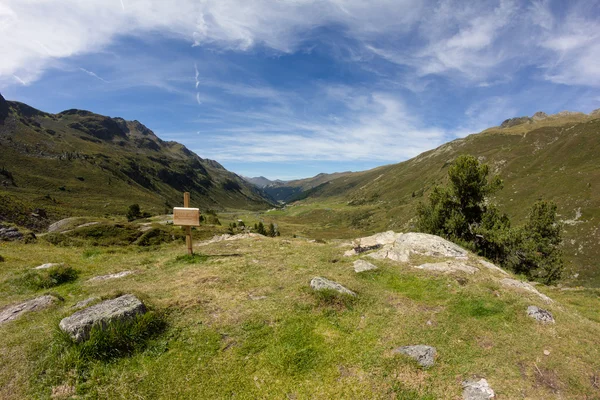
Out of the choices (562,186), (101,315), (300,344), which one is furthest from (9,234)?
(562,186)

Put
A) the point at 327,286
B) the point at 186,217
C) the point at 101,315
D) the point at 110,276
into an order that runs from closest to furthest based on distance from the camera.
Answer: the point at 101,315
the point at 327,286
the point at 110,276
the point at 186,217

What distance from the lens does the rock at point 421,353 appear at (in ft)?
29.4

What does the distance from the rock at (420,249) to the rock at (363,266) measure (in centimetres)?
179

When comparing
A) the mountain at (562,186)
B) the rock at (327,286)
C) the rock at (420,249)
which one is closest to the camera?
the rock at (327,286)

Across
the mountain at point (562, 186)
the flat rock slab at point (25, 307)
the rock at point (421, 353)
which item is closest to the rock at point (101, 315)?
the flat rock slab at point (25, 307)

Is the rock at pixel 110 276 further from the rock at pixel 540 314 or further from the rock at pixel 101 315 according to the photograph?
the rock at pixel 540 314

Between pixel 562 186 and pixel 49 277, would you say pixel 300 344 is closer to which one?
pixel 49 277

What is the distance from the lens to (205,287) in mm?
13750

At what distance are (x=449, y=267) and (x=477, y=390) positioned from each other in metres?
9.50

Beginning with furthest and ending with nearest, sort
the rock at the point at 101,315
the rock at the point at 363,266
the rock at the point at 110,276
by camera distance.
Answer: the rock at the point at 363,266 < the rock at the point at 110,276 < the rock at the point at 101,315

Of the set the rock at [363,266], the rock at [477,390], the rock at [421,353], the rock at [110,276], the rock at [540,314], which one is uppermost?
the rock at [363,266]

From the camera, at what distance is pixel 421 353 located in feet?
30.3

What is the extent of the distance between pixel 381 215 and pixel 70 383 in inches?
7642

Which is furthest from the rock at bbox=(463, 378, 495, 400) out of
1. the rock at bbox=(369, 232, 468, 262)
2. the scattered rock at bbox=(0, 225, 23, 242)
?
the scattered rock at bbox=(0, 225, 23, 242)
